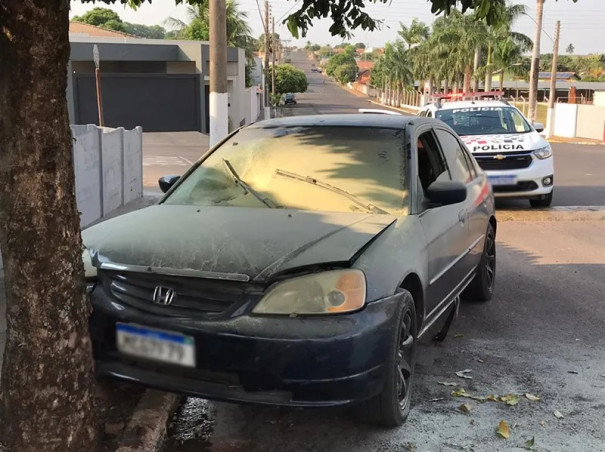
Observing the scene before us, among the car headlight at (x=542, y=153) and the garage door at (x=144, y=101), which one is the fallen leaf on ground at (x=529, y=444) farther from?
the garage door at (x=144, y=101)

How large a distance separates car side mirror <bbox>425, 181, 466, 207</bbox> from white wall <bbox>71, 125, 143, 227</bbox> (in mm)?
5344

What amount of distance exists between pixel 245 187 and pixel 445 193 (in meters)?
1.28

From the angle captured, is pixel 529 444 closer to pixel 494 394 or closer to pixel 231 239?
pixel 494 394

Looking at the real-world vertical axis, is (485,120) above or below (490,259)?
above

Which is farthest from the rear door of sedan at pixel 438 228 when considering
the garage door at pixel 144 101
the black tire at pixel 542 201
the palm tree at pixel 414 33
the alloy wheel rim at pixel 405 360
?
the palm tree at pixel 414 33

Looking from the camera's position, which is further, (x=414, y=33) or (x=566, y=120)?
(x=414, y=33)

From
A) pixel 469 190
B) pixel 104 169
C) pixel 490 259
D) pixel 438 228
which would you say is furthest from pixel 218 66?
pixel 438 228

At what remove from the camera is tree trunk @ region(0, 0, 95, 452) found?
2527mm

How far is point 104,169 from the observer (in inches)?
372

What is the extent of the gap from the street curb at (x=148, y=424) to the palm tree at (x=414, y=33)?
7320cm

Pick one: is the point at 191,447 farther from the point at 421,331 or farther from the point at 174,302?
the point at 421,331

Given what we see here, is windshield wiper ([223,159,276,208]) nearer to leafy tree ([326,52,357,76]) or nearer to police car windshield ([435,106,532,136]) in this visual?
police car windshield ([435,106,532,136])

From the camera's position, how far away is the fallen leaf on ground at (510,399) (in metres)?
3.85

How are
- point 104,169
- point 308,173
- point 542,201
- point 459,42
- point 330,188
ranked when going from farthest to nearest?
1. point 459,42
2. point 542,201
3. point 104,169
4. point 308,173
5. point 330,188
